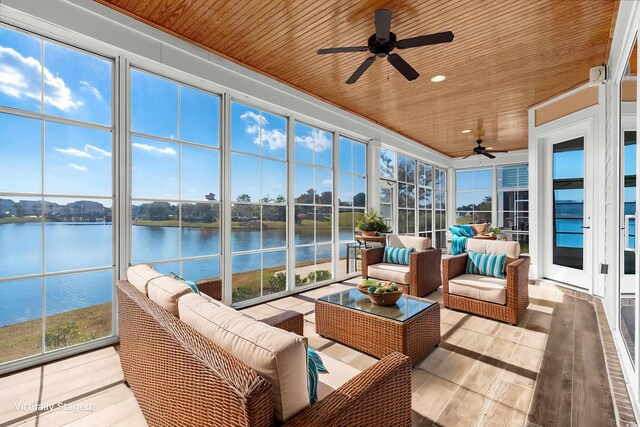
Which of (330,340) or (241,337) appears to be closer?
(241,337)

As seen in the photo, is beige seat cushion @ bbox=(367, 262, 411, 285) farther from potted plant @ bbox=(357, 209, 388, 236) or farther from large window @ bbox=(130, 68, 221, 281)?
large window @ bbox=(130, 68, 221, 281)

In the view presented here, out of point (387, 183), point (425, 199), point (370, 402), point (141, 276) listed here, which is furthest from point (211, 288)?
point (425, 199)

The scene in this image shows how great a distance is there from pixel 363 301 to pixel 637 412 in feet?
5.90

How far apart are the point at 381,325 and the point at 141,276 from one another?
1.77m

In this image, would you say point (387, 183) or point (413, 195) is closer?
point (387, 183)

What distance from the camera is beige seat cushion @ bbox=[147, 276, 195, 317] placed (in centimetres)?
156

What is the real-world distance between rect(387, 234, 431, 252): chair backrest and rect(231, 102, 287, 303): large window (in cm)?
165

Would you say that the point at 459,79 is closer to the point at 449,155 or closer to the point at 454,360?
the point at 454,360

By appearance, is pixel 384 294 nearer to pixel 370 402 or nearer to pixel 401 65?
pixel 370 402

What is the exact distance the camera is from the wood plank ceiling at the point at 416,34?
8.98ft

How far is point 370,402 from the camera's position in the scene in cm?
114

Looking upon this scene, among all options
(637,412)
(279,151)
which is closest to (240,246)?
(279,151)

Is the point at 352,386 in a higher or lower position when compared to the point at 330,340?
higher

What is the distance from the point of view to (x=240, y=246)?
13.0 feet
